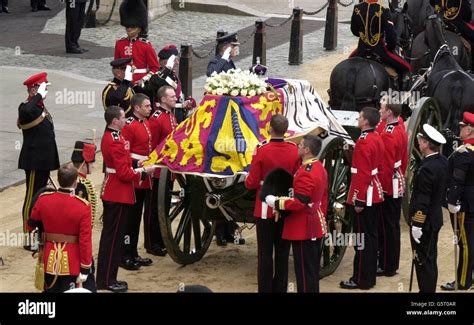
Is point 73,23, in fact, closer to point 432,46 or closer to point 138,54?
point 138,54

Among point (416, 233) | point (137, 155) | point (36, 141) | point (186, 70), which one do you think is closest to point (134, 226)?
point (137, 155)

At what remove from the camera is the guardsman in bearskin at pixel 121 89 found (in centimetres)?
1377

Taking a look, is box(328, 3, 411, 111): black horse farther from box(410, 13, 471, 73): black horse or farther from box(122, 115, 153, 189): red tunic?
box(122, 115, 153, 189): red tunic

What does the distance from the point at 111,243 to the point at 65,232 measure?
1.52 metres

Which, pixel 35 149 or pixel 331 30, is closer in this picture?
pixel 35 149

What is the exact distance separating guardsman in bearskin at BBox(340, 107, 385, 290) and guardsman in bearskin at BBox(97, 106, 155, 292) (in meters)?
2.01

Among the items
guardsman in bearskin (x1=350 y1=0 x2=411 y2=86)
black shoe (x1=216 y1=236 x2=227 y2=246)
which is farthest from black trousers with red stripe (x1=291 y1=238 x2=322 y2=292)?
guardsman in bearskin (x1=350 y1=0 x2=411 y2=86)

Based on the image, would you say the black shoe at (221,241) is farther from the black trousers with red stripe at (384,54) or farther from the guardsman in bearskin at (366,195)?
the black trousers with red stripe at (384,54)

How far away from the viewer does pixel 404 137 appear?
41.7 feet

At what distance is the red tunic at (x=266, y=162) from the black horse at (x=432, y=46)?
196 inches

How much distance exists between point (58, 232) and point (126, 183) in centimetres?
160

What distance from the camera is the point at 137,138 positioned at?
12.4m

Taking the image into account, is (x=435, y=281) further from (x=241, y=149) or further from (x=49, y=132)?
(x=49, y=132)

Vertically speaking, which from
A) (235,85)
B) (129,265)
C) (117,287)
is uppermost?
(235,85)
